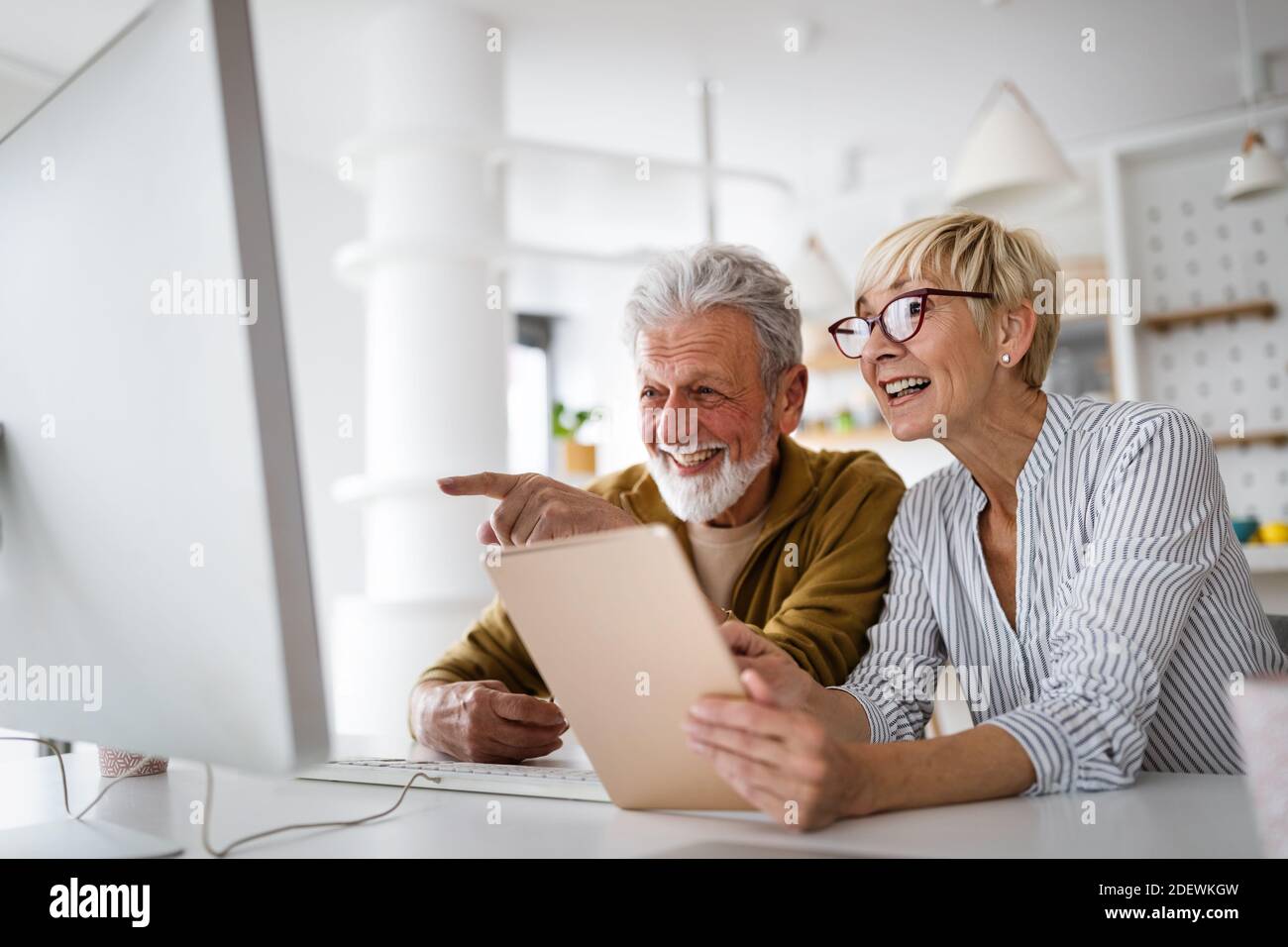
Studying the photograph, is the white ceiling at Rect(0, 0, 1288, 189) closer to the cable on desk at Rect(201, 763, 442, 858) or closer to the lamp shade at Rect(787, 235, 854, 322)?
the lamp shade at Rect(787, 235, 854, 322)

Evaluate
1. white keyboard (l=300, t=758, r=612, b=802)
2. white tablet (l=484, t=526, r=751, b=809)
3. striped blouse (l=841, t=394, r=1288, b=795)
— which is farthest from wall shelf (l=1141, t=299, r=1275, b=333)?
white tablet (l=484, t=526, r=751, b=809)

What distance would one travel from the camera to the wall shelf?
5.08 meters

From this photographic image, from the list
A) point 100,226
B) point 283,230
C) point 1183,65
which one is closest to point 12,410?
point 100,226

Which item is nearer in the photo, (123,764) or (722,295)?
(123,764)

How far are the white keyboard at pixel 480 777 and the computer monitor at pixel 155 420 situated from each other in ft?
0.81

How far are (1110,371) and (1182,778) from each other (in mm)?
4912

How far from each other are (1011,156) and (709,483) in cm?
174

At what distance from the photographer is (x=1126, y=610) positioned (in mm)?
1038

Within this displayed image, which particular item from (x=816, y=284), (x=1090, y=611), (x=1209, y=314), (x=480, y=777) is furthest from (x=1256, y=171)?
(x=480, y=777)

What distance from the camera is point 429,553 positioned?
3424 mm

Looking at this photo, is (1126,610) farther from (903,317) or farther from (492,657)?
(492,657)

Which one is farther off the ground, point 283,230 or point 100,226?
point 283,230

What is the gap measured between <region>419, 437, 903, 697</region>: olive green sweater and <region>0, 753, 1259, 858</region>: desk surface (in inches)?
16.7

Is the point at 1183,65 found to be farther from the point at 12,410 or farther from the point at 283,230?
the point at 12,410
